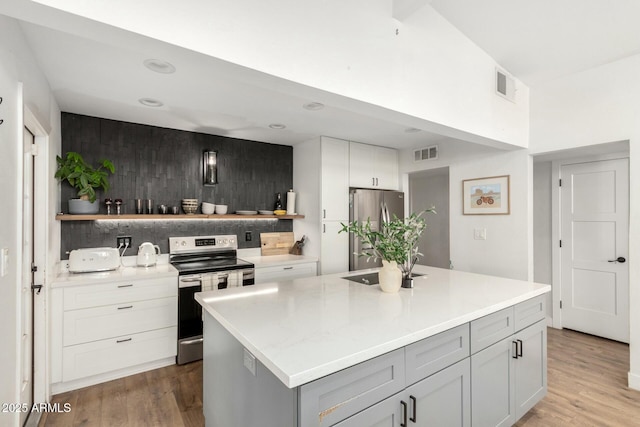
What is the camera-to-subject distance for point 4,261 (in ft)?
4.54

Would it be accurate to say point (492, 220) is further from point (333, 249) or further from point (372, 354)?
point (372, 354)

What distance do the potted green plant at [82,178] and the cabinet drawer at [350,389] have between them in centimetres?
275

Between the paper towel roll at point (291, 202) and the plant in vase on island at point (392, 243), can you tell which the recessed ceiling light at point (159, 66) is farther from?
the paper towel roll at point (291, 202)

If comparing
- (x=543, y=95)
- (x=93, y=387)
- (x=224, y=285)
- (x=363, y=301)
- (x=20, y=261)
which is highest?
(x=543, y=95)

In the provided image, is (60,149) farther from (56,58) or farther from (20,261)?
(20,261)

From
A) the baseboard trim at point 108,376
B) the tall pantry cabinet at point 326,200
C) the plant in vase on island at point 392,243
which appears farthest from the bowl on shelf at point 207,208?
the plant in vase on island at point 392,243

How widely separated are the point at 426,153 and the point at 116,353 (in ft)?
12.9

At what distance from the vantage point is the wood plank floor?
218 centimetres

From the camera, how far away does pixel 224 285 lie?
320cm

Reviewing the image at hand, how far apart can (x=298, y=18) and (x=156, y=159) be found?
246 centimetres

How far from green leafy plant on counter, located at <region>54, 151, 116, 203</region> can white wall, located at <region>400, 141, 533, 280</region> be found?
3623mm

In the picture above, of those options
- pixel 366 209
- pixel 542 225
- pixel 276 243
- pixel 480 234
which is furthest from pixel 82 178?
pixel 542 225

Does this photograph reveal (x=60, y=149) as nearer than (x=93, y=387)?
No

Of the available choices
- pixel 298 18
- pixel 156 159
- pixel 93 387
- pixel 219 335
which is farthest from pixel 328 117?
pixel 93 387
